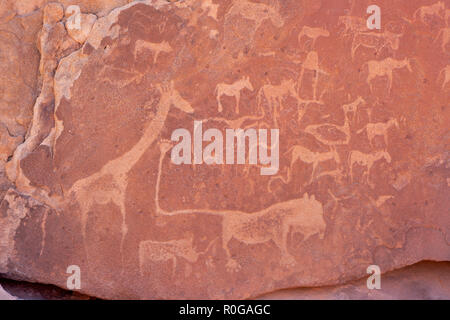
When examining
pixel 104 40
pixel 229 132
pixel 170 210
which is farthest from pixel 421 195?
pixel 104 40

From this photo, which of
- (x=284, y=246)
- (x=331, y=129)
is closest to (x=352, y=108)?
(x=331, y=129)

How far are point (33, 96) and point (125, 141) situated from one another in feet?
2.14

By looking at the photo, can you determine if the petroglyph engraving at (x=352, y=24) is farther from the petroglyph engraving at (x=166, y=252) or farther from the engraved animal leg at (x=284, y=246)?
the petroglyph engraving at (x=166, y=252)

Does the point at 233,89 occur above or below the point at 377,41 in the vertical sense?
below

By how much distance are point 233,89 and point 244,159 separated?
332 mm

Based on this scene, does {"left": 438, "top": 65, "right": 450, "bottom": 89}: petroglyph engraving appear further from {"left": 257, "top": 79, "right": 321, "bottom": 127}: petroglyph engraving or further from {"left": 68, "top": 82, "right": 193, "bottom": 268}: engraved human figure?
{"left": 68, "top": 82, "right": 193, "bottom": 268}: engraved human figure

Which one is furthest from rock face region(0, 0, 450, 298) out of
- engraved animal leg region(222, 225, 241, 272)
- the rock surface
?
the rock surface

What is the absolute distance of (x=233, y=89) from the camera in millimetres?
2195

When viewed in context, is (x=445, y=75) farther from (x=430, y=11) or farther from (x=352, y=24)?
(x=352, y=24)

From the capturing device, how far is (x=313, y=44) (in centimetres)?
222

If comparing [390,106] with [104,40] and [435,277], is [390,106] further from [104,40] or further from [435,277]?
[104,40]

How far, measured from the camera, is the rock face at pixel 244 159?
2164 mm

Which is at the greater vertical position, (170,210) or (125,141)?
(125,141)

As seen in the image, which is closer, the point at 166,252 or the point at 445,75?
the point at 166,252
